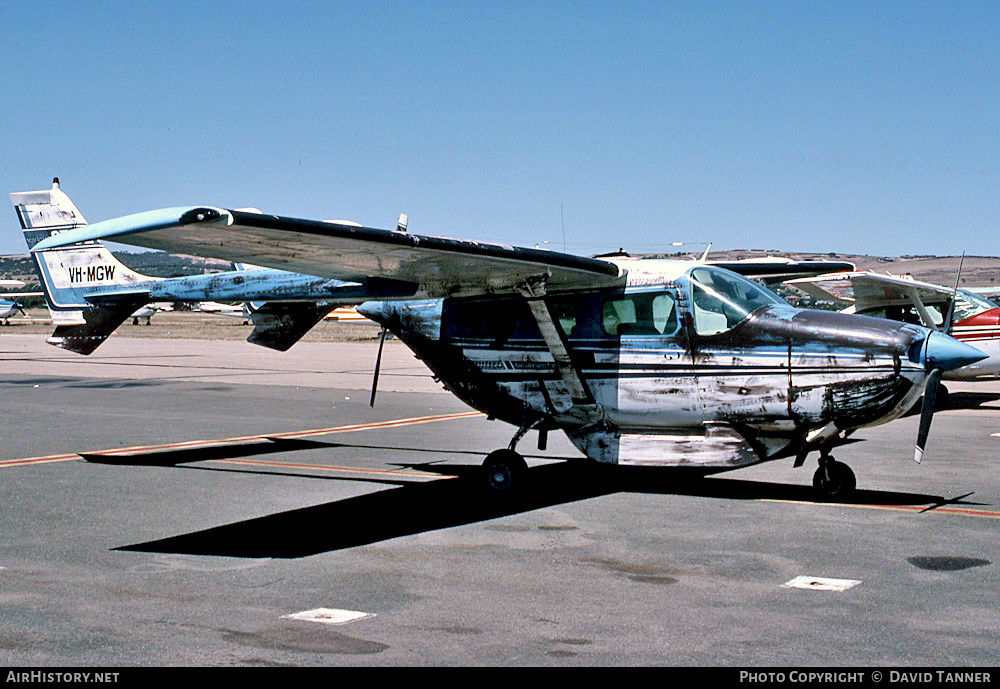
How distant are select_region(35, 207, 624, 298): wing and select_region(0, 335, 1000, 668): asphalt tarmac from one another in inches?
88.4

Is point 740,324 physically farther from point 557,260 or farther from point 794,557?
point 794,557

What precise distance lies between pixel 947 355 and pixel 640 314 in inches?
116

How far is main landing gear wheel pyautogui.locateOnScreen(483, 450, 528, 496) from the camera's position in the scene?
10891 millimetres

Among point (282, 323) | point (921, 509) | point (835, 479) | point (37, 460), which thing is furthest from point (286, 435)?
point (921, 509)

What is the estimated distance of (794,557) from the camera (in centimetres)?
796

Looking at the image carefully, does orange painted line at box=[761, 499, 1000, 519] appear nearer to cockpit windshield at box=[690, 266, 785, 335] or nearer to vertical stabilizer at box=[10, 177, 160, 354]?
cockpit windshield at box=[690, 266, 785, 335]

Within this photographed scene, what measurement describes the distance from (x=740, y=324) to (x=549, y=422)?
2.39 metres

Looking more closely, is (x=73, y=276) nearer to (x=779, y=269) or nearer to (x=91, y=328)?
(x=91, y=328)

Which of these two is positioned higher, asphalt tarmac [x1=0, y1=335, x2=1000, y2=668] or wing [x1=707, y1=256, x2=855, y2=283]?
wing [x1=707, y1=256, x2=855, y2=283]

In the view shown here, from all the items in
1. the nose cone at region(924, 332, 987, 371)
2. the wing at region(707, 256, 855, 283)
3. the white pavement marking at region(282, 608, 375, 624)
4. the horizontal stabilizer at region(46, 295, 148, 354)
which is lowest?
the white pavement marking at region(282, 608, 375, 624)

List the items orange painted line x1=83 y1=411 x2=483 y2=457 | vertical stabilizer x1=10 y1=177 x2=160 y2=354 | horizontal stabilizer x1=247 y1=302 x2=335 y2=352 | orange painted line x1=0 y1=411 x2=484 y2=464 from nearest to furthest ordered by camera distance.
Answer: orange painted line x1=0 y1=411 x2=484 y2=464 → horizontal stabilizer x1=247 y1=302 x2=335 y2=352 → vertical stabilizer x1=10 y1=177 x2=160 y2=354 → orange painted line x1=83 y1=411 x2=483 y2=457

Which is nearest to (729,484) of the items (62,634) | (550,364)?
(550,364)

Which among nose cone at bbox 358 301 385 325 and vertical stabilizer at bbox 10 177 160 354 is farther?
vertical stabilizer at bbox 10 177 160 354

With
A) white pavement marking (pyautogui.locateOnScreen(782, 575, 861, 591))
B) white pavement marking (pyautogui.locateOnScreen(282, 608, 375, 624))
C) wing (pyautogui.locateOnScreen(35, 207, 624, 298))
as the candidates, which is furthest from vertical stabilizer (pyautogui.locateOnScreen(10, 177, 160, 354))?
white pavement marking (pyautogui.locateOnScreen(782, 575, 861, 591))
